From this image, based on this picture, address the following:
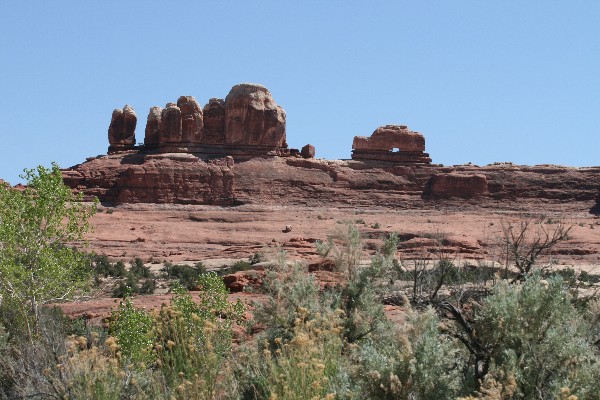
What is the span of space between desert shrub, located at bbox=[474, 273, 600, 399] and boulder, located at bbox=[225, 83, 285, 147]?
63.6 metres

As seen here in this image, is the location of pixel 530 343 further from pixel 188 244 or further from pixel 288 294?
pixel 188 244

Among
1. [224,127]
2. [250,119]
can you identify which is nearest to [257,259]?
[250,119]

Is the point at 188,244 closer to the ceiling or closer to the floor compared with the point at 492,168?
closer to the floor

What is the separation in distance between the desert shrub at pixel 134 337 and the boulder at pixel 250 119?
60.0m

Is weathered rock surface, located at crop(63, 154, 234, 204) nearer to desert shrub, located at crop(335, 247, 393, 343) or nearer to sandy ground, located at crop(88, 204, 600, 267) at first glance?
sandy ground, located at crop(88, 204, 600, 267)

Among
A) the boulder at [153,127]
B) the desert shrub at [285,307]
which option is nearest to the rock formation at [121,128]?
the boulder at [153,127]

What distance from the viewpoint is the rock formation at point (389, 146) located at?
251 feet

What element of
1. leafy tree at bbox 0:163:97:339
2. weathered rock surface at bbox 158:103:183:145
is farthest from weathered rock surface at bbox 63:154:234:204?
leafy tree at bbox 0:163:97:339

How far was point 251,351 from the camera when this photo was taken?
10562 millimetres

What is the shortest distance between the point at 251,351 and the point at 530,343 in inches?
130

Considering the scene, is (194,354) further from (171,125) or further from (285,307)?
(171,125)

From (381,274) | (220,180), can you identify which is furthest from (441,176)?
(381,274)

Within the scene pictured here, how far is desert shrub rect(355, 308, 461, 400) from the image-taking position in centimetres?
820

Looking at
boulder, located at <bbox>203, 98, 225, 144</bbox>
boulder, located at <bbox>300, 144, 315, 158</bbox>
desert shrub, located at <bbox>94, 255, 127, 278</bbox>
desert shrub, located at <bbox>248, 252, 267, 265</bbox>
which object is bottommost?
desert shrub, located at <bbox>94, 255, 127, 278</bbox>
